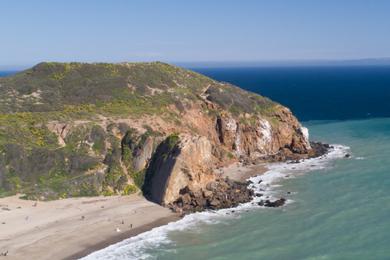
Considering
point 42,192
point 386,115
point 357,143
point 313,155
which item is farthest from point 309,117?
point 42,192

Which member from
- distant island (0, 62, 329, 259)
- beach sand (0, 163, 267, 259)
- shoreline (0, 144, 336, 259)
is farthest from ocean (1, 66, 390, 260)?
distant island (0, 62, 329, 259)

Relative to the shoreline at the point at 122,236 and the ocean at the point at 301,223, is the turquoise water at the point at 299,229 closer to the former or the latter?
the ocean at the point at 301,223

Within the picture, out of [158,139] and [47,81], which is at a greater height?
[47,81]

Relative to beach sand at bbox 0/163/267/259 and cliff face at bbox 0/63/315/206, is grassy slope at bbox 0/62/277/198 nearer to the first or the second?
cliff face at bbox 0/63/315/206

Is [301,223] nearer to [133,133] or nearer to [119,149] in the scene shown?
[119,149]

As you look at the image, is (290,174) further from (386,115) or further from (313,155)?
(386,115)

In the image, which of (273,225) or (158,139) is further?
(158,139)

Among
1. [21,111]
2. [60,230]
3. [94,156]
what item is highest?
[21,111]
